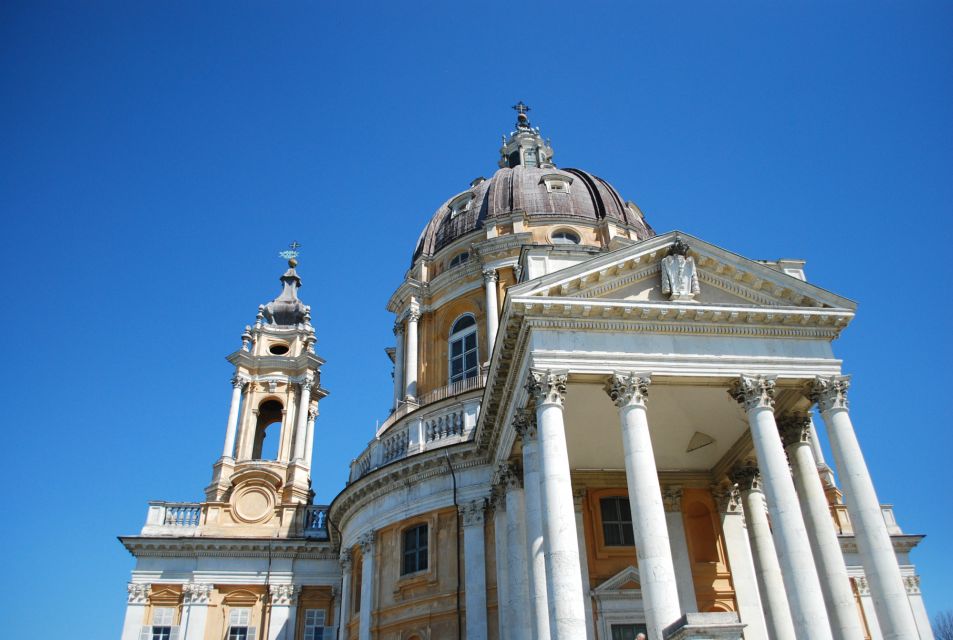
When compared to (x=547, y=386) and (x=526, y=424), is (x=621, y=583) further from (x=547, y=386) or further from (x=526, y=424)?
(x=547, y=386)

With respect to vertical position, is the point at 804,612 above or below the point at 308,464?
below

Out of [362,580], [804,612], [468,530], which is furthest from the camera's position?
[362,580]

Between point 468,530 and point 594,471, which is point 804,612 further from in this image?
point 468,530

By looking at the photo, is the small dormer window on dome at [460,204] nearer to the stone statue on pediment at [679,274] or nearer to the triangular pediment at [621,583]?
the stone statue on pediment at [679,274]

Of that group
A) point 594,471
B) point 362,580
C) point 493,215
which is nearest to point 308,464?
point 362,580

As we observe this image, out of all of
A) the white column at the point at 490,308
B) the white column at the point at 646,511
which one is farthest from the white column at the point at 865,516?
the white column at the point at 490,308

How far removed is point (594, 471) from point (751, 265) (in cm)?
714

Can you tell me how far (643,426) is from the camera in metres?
15.6

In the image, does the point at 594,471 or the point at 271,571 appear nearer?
the point at 594,471

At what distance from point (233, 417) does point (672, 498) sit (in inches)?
802

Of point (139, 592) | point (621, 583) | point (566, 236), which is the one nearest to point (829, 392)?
point (621, 583)

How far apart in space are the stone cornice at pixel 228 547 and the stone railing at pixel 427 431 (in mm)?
6631

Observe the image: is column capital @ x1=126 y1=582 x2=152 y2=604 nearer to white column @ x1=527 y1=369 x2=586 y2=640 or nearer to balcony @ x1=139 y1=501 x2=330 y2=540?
balcony @ x1=139 y1=501 x2=330 y2=540

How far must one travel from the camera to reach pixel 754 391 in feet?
53.7
